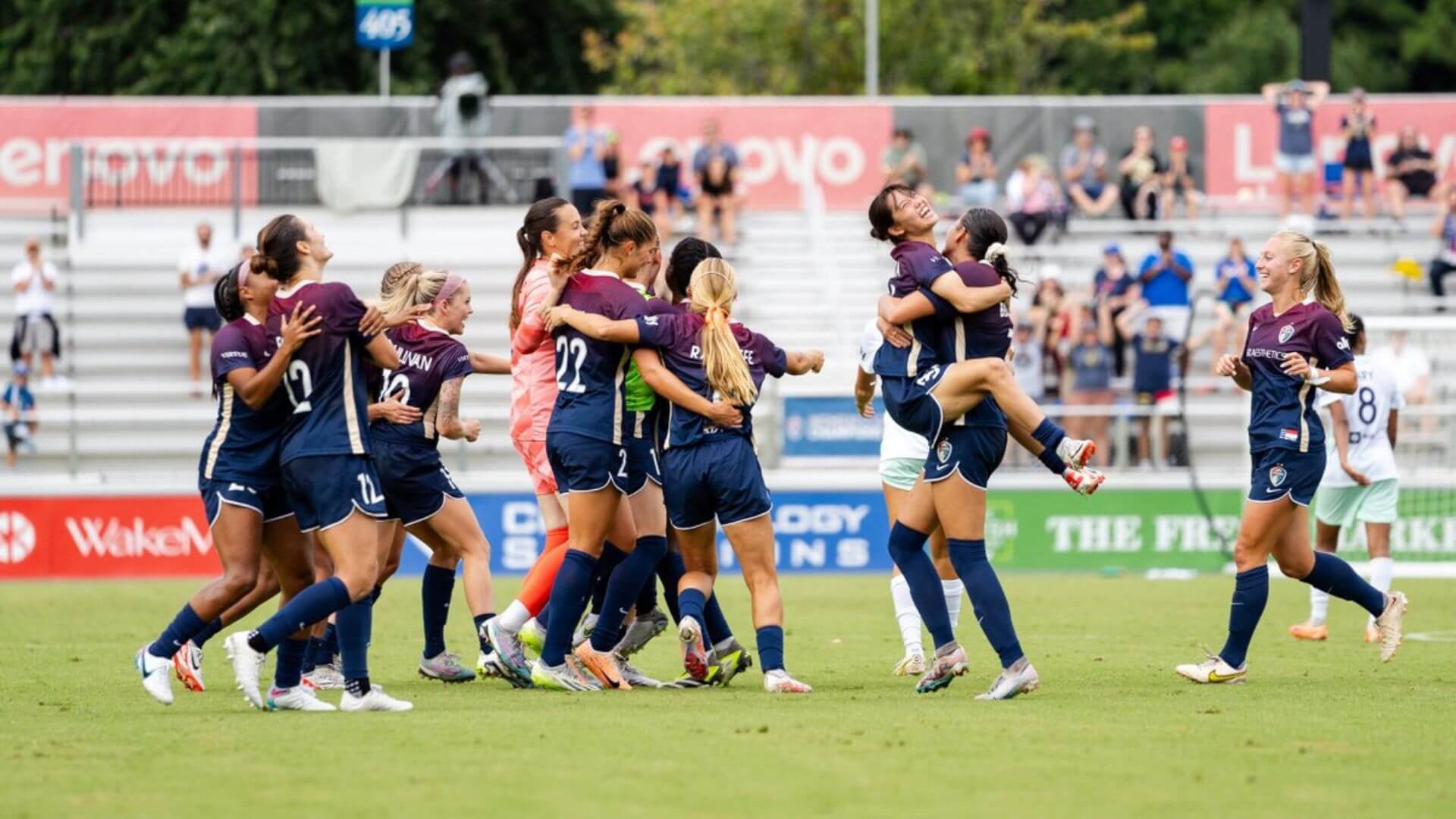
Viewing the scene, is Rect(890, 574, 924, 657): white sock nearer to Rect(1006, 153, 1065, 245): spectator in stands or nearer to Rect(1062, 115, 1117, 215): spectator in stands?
Rect(1006, 153, 1065, 245): spectator in stands

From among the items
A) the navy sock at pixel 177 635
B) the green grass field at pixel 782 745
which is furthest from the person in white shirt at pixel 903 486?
the navy sock at pixel 177 635

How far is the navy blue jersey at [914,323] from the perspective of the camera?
9.28 meters

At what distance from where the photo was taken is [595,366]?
960 centimetres

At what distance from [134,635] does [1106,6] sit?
3914 cm

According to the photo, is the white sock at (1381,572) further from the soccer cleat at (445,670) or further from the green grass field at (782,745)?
the soccer cleat at (445,670)

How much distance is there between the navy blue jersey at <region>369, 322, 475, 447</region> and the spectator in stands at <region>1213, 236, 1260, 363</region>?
15.0 m

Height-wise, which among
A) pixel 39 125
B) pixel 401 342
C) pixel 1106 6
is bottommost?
pixel 401 342

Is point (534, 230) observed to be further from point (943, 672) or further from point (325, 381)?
point (943, 672)

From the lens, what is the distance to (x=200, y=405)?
945 inches

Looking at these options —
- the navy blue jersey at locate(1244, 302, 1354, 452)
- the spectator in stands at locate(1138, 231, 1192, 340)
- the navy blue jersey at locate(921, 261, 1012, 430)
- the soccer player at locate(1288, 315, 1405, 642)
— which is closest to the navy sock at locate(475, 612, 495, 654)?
the navy blue jersey at locate(921, 261, 1012, 430)

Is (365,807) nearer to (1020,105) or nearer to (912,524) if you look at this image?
(912,524)

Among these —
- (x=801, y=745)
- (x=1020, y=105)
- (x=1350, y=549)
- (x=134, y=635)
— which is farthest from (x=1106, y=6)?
(x=801, y=745)

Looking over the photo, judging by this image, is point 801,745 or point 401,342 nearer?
point 801,745

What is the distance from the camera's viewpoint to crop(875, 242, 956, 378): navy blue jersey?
928 cm
